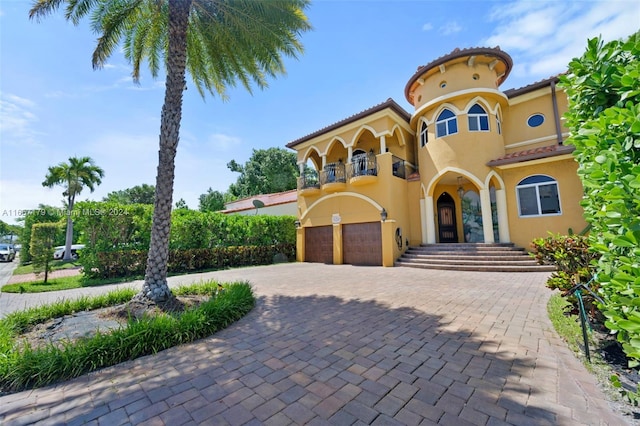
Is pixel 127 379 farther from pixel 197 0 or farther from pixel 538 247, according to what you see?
pixel 197 0

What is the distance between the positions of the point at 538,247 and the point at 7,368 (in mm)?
8960

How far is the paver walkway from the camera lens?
100 inches

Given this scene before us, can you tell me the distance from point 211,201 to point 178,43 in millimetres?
33112

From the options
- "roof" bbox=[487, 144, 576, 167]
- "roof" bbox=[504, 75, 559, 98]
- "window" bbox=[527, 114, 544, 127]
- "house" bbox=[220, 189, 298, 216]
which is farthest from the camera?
"house" bbox=[220, 189, 298, 216]

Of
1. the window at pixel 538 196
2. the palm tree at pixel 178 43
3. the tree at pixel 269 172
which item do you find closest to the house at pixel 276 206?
the tree at pixel 269 172

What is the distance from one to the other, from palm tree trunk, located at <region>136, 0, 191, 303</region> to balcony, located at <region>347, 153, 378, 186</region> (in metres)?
10.0

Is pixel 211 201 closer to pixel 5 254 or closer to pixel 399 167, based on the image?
pixel 5 254

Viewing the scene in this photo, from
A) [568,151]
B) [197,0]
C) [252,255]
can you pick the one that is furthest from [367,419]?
[252,255]

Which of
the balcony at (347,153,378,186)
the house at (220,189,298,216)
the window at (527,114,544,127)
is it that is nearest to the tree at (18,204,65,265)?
the house at (220,189,298,216)

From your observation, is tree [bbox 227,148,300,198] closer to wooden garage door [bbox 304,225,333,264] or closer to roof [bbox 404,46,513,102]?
wooden garage door [bbox 304,225,333,264]

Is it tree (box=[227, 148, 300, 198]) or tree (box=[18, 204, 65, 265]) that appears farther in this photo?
tree (box=[227, 148, 300, 198])

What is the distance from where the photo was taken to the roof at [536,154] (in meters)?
11.0

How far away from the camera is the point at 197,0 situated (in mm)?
7984

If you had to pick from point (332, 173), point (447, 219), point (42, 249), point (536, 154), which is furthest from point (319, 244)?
point (42, 249)
